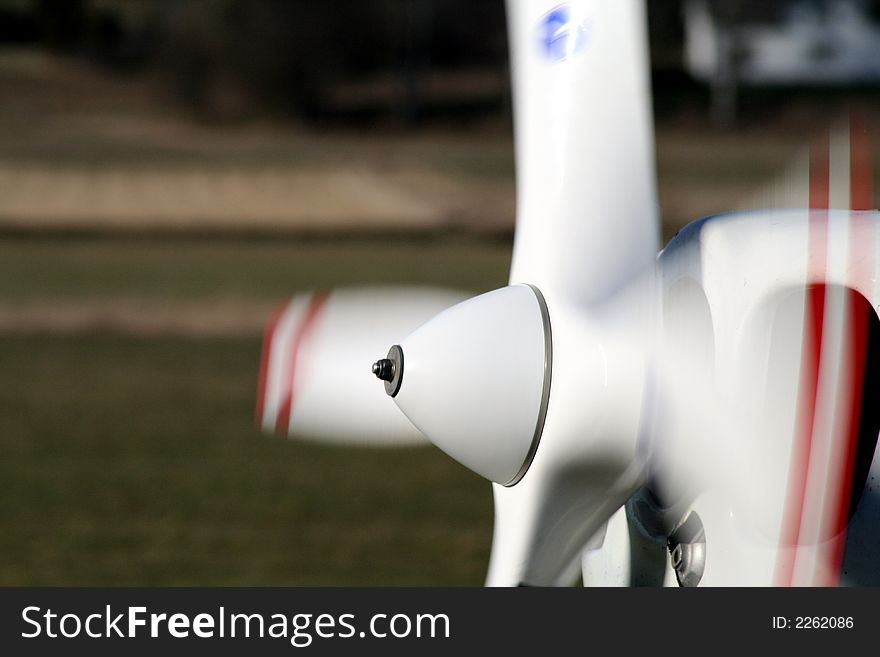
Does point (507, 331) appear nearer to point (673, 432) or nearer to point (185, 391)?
point (673, 432)

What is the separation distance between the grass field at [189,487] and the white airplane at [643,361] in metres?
4.66

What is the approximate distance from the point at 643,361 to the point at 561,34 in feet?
2.48

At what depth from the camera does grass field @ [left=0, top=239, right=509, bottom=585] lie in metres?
7.71

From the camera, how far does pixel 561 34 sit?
292 cm

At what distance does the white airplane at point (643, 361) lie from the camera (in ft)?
8.20

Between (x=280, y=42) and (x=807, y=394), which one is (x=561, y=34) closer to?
(x=807, y=394)

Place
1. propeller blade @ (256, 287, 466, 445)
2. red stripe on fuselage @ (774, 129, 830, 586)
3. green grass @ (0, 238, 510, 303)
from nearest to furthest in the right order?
1. red stripe on fuselage @ (774, 129, 830, 586)
2. propeller blade @ (256, 287, 466, 445)
3. green grass @ (0, 238, 510, 303)

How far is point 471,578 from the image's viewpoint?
24.5ft

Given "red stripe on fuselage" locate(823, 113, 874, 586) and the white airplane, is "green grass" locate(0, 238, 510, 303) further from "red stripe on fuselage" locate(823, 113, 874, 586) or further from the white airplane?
"red stripe on fuselage" locate(823, 113, 874, 586)

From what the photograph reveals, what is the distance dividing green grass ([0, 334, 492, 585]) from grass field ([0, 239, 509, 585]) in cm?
2

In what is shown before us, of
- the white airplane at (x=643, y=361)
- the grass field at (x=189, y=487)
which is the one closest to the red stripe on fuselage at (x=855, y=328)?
the white airplane at (x=643, y=361)

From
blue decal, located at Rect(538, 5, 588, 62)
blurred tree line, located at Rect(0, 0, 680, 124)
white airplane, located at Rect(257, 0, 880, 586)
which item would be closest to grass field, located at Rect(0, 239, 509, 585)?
white airplane, located at Rect(257, 0, 880, 586)

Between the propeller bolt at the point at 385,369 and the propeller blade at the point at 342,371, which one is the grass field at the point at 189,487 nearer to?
the propeller blade at the point at 342,371

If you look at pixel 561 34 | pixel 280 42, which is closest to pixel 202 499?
pixel 561 34
